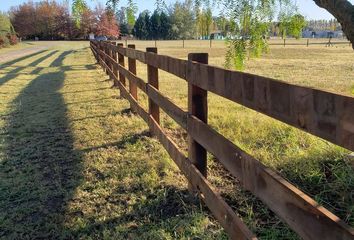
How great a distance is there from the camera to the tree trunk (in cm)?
211

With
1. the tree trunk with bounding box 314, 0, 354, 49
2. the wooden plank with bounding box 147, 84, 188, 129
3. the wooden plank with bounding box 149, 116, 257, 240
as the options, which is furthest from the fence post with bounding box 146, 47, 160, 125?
the tree trunk with bounding box 314, 0, 354, 49

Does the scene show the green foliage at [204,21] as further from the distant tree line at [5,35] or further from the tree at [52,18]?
the distant tree line at [5,35]

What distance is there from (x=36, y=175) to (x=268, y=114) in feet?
9.94

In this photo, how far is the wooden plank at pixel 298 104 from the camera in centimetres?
144

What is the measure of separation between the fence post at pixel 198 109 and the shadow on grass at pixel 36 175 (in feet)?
3.96

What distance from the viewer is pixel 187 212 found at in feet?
10.6

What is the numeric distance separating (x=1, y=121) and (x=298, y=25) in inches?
228

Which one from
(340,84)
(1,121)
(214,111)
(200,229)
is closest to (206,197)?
(200,229)

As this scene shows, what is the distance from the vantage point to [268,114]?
1949mm

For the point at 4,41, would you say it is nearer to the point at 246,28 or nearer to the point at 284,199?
the point at 246,28

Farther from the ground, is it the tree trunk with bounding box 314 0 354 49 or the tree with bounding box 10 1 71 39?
the tree with bounding box 10 1 71 39

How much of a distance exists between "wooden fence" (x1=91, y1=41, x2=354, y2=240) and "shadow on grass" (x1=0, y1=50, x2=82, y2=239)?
46.6 inches

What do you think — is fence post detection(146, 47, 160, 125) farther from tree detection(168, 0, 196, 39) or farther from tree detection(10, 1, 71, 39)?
tree detection(168, 0, 196, 39)

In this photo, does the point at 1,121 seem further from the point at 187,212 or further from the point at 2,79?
the point at 2,79
